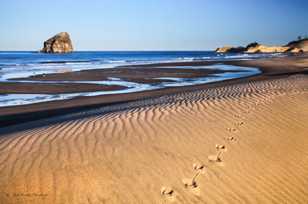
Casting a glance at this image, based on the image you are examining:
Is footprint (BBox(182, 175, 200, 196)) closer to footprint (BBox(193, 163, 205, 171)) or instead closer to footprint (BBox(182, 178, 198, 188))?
footprint (BBox(182, 178, 198, 188))

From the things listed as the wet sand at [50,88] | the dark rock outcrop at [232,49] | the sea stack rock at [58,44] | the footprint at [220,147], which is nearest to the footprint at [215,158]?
the footprint at [220,147]

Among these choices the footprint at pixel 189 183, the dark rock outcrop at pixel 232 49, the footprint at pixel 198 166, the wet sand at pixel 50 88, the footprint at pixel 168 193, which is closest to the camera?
the footprint at pixel 168 193

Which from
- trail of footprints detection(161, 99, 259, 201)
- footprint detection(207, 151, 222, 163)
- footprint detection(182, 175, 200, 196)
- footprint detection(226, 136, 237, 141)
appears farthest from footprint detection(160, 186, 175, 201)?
footprint detection(226, 136, 237, 141)

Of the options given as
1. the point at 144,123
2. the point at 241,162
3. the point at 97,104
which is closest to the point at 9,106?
the point at 97,104

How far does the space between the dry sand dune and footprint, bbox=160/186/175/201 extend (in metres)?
0.01

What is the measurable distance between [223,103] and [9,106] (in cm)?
783

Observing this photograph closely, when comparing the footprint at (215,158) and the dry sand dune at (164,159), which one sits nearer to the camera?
the dry sand dune at (164,159)

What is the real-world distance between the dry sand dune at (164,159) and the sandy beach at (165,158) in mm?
13

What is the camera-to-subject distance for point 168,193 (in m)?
4.16

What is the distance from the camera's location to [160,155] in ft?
16.6

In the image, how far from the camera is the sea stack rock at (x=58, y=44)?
119188 mm

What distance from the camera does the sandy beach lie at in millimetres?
4188

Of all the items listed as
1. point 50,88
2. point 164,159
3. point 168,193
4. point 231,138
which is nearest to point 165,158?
point 164,159

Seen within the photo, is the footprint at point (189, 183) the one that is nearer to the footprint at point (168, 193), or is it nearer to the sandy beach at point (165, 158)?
the sandy beach at point (165, 158)
